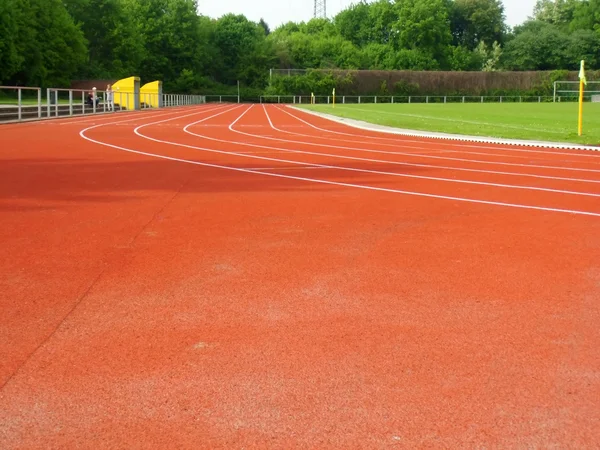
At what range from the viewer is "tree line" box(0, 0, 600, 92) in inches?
3484

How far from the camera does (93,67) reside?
81312mm

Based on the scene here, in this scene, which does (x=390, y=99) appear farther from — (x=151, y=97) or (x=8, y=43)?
(x=8, y=43)

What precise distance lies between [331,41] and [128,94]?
71480 millimetres

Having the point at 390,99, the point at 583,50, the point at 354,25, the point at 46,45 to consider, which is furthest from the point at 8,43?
the point at 354,25

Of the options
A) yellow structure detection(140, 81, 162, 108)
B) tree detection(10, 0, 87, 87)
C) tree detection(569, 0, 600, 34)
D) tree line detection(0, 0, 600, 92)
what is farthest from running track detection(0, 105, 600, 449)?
tree detection(569, 0, 600, 34)

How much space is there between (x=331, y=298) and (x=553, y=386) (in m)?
1.81

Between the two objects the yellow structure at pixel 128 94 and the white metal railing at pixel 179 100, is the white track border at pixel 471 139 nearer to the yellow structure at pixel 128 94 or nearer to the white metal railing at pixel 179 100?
the yellow structure at pixel 128 94

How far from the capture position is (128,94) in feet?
173

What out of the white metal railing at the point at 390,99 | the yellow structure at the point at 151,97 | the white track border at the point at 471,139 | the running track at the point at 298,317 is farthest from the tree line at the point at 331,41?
the running track at the point at 298,317

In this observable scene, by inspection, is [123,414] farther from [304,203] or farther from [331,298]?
[304,203]

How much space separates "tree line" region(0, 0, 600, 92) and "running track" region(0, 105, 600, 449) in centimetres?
7218

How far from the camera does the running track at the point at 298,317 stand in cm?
329

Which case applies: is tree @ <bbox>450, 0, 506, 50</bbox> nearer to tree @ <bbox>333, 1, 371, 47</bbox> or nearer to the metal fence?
tree @ <bbox>333, 1, 371, 47</bbox>

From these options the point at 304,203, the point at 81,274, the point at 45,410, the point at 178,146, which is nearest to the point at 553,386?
the point at 45,410
